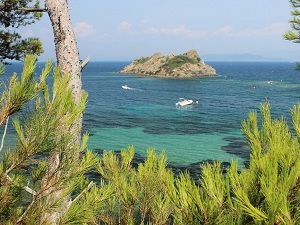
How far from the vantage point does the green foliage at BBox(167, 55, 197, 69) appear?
3999 inches

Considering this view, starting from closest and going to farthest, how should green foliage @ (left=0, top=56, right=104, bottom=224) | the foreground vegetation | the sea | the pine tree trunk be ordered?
the foreground vegetation
green foliage @ (left=0, top=56, right=104, bottom=224)
the pine tree trunk
the sea

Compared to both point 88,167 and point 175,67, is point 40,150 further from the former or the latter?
point 175,67

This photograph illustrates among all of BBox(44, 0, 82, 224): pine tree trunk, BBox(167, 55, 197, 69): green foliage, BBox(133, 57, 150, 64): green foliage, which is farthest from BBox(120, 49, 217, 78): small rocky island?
BBox(44, 0, 82, 224): pine tree trunk

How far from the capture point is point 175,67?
99.8 metres

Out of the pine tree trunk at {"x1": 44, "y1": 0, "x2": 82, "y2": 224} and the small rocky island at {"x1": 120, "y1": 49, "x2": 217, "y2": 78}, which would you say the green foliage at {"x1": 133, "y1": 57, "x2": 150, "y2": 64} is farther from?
the pine tree trunk at {"x1": 44, "y1": 0, "x2": 82, "y2": 224}

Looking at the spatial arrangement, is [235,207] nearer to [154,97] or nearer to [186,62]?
[154,97]

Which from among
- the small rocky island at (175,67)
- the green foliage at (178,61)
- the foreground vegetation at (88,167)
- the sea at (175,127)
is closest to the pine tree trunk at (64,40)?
the foreground vegetation at (88,167)

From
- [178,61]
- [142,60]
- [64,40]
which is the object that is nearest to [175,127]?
[64,40]

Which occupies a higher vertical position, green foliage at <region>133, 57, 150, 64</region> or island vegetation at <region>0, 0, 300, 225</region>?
green foliage at <region>133, 57, 150, 64</region>

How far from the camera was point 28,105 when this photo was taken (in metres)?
3.25

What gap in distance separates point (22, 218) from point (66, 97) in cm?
121

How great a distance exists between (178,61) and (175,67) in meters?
3.45

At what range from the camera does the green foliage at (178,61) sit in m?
102

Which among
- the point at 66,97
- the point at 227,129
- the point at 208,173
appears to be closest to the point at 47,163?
the point at 66,97
